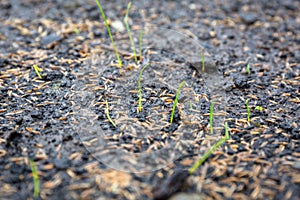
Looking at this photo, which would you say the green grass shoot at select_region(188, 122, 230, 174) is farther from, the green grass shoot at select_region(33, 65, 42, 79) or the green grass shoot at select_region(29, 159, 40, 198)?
the green grass shoot at select_region(33, 65, 42, 79)

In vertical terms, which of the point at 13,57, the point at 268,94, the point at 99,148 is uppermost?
the point at 13,57

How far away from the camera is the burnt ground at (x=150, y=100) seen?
2354 mm

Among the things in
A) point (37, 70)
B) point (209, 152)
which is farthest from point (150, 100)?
point (37, 70)

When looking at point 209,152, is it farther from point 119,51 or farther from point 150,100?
point 119,51

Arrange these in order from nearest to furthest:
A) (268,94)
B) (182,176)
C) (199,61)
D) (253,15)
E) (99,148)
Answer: (182,176), (99,148), (268,94), (199,61), (253,15)

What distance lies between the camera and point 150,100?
117 inches

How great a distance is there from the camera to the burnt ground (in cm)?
235

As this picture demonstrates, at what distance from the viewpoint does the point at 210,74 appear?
10.7 feet

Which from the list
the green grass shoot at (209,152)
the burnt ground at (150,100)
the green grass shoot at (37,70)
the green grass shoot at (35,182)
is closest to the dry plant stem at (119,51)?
the burnt ground at (150,100)

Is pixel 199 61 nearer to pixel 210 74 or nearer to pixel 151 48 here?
pixel 210 74

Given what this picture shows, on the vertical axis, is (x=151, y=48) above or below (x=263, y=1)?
below

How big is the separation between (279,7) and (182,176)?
2.86m

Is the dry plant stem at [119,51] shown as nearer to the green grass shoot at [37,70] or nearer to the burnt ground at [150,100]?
the burnt ground at [150,100]

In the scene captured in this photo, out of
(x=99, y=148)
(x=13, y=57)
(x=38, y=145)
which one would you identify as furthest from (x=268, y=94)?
(x=13, y=57)
